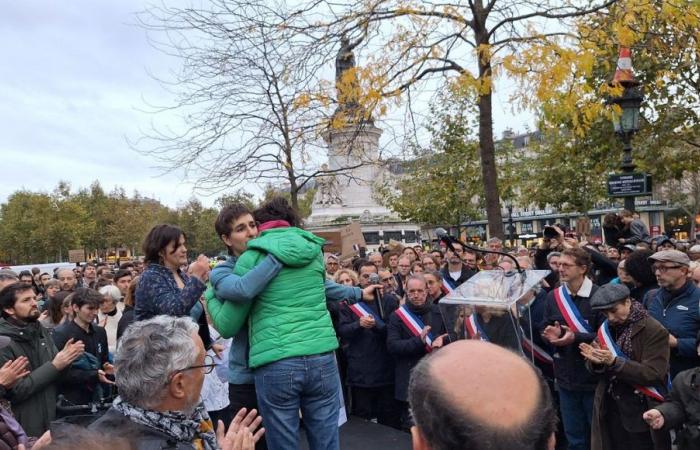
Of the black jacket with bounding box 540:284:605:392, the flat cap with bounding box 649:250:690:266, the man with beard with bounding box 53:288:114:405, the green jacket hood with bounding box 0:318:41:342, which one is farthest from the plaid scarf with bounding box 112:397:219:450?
the flat cap with bounding box 649:250:690:266

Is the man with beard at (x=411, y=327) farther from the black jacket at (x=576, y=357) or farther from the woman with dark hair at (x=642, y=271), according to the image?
the woman with dark hair at (x=642, y=271)

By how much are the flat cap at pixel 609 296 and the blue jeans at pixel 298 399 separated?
1.96 meters

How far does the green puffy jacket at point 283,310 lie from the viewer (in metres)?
3.22

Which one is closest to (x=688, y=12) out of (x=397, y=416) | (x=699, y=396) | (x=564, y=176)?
(x=699, y=396)

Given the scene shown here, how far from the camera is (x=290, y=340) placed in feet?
10.5

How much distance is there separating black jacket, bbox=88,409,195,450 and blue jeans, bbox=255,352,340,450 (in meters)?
0.95

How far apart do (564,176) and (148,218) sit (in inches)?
1749

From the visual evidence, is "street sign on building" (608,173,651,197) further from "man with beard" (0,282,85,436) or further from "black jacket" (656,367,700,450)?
"man with beard" (0,282,85,436)

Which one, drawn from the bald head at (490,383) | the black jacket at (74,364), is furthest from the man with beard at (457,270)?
the bald head at (490,383)

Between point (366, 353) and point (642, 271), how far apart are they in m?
2.79

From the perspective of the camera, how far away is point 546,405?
50.4 inches

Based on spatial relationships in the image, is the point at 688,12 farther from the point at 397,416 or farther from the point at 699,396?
the point at 397,416

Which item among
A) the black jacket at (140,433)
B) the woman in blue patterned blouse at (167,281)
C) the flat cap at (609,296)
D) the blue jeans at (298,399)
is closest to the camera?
the black jacket at (140,433)

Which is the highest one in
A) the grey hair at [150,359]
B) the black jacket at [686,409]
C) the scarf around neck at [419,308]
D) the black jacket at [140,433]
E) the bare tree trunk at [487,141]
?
the bare tree trunk at [487,141]
